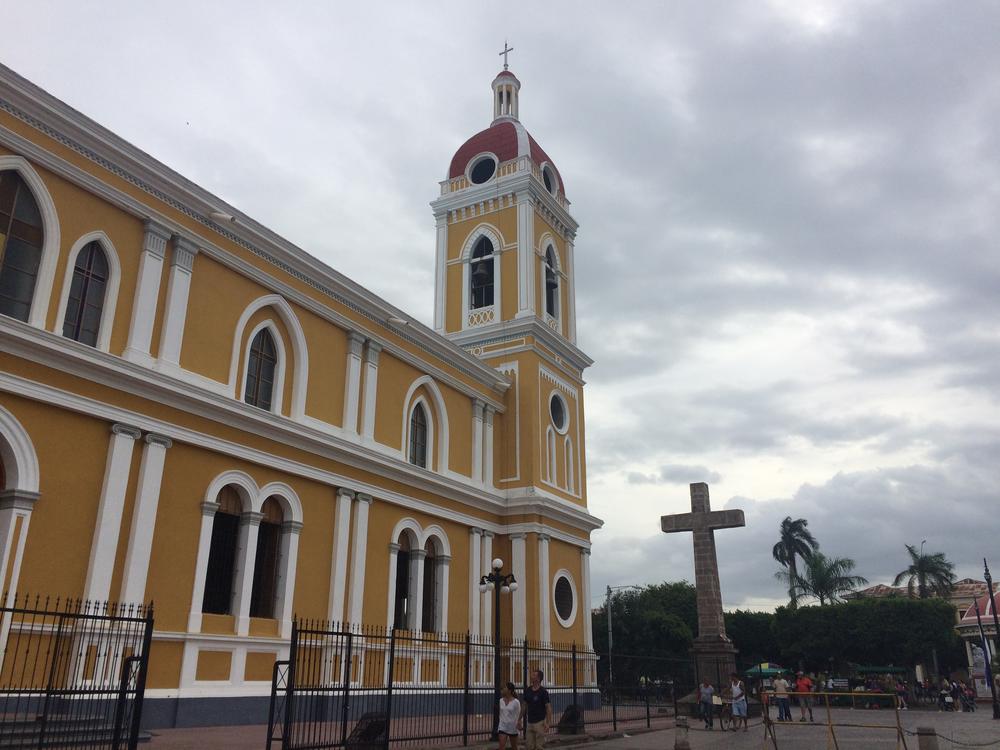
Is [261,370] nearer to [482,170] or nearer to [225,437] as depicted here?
[225,437]

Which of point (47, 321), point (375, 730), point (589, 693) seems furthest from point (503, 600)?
point (47, 321)

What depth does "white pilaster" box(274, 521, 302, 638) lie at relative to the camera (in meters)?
16.8

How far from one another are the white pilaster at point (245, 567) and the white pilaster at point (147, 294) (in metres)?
3.79

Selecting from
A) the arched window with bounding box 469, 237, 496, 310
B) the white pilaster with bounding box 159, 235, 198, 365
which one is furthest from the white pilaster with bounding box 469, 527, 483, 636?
the white pilaster with bounding box 159, 235, 198, 365

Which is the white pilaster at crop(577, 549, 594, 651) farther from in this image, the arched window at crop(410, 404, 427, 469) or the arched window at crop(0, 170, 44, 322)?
the arched window at crop(0, 170, 44, 322)

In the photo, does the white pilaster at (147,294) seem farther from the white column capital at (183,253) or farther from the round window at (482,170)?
the round window at (482,170)

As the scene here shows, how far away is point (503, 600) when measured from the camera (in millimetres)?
24547

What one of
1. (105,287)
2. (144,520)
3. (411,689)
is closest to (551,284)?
(411,689)

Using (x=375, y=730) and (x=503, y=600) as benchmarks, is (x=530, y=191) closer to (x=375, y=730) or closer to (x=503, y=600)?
(x=503, y=600)

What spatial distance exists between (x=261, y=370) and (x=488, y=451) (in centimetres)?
940

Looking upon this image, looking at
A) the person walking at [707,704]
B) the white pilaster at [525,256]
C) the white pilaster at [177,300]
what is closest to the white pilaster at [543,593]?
the person walking at [707,704]

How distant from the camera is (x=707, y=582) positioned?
2798 centimetres

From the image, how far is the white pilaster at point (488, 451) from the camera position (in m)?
25.3

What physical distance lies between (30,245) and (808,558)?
2141 inches
